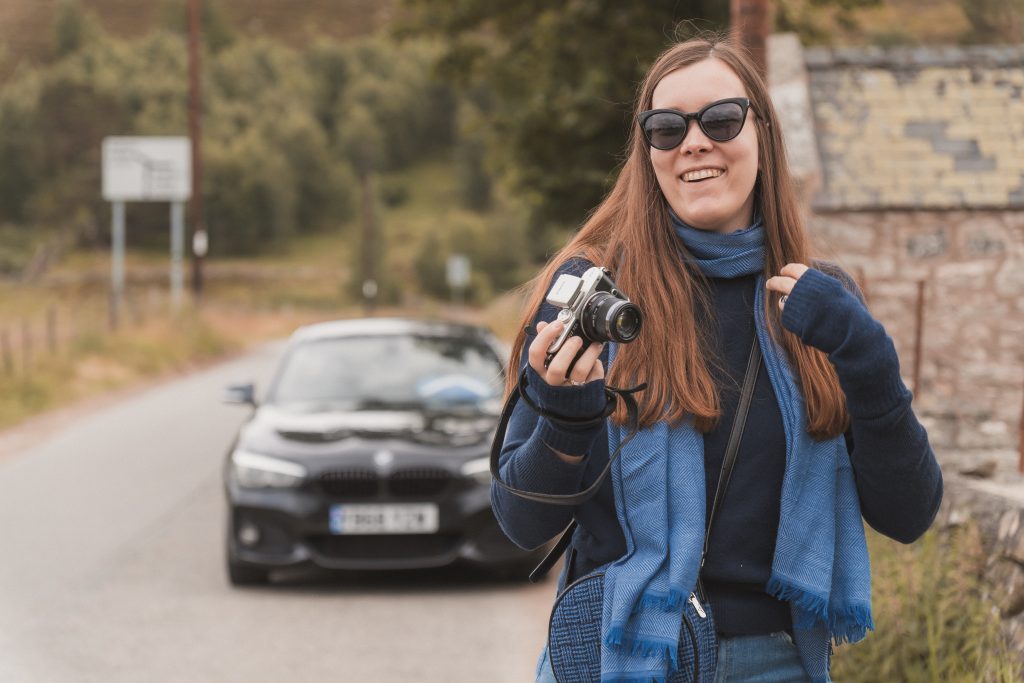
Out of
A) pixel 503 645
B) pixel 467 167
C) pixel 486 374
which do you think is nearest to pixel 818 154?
pixel 486 374

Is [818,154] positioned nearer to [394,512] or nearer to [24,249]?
[394,512]

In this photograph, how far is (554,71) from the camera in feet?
61.2

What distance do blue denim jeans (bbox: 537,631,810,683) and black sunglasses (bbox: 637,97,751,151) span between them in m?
0.84

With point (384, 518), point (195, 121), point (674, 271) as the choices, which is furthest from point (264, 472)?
point (195, 121)

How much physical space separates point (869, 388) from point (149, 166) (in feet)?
125

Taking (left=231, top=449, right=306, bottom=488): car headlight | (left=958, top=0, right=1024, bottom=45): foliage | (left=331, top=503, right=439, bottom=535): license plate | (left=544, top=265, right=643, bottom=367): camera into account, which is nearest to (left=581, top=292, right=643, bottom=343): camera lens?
(left=544, top=265, right=643, bottom=367): camera

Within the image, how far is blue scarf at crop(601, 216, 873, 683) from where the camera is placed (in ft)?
7.48

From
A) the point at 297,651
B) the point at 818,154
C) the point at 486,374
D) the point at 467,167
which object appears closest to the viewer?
the point at 297,651

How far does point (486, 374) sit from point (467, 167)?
13889cm

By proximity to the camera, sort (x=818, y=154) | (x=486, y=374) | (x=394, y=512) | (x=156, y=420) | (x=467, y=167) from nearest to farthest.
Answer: (x=394, y=512) < (x=486, y=374) < (x=818, y=154) < (x=156, y=420) < (x=467, y=167)

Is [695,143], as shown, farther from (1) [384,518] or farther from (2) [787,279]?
(1) [384,518]

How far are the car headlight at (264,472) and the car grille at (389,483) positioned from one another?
6.3 inches

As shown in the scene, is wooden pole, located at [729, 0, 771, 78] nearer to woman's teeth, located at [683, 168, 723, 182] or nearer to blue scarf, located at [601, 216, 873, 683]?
woman's teeth, located at [683, 168, 723, 182]

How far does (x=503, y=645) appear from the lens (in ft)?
22.9
